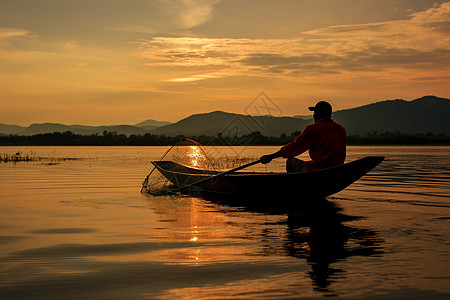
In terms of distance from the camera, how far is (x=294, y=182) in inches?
479

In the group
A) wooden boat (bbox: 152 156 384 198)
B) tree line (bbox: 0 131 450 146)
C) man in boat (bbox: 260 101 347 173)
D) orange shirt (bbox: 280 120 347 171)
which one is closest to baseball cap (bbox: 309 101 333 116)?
man in boat (bbox: 260 101 347 173)

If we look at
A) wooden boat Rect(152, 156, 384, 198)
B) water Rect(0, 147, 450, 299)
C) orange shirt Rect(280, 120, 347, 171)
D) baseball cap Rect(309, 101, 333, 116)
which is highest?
baseball cap Rect(309, 101, 333, 116)

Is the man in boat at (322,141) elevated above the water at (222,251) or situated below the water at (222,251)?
above

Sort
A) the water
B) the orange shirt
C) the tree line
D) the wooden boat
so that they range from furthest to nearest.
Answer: the tree line, the orange shirt, the wooden boat, the water

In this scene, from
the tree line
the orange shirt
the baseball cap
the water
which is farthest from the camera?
the tree line

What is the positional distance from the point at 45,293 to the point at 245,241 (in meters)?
3.47

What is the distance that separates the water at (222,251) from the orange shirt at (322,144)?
3.97 ft

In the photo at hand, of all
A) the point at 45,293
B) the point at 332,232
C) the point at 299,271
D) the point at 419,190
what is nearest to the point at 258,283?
the point at 299,271

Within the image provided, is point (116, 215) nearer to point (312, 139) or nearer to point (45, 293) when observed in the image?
point (312, 139)

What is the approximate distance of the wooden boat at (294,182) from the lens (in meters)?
11.2

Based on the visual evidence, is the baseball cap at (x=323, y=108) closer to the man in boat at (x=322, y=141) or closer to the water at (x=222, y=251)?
the man in boat at (x=322, y=141)

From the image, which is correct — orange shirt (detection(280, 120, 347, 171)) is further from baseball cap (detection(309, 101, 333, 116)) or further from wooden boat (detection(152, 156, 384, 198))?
wooden boat (detection(152, 156, 384, 198))

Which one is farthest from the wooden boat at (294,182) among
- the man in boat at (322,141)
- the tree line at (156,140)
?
the tree line at (156,140)

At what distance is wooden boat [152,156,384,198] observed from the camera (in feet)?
36.6
